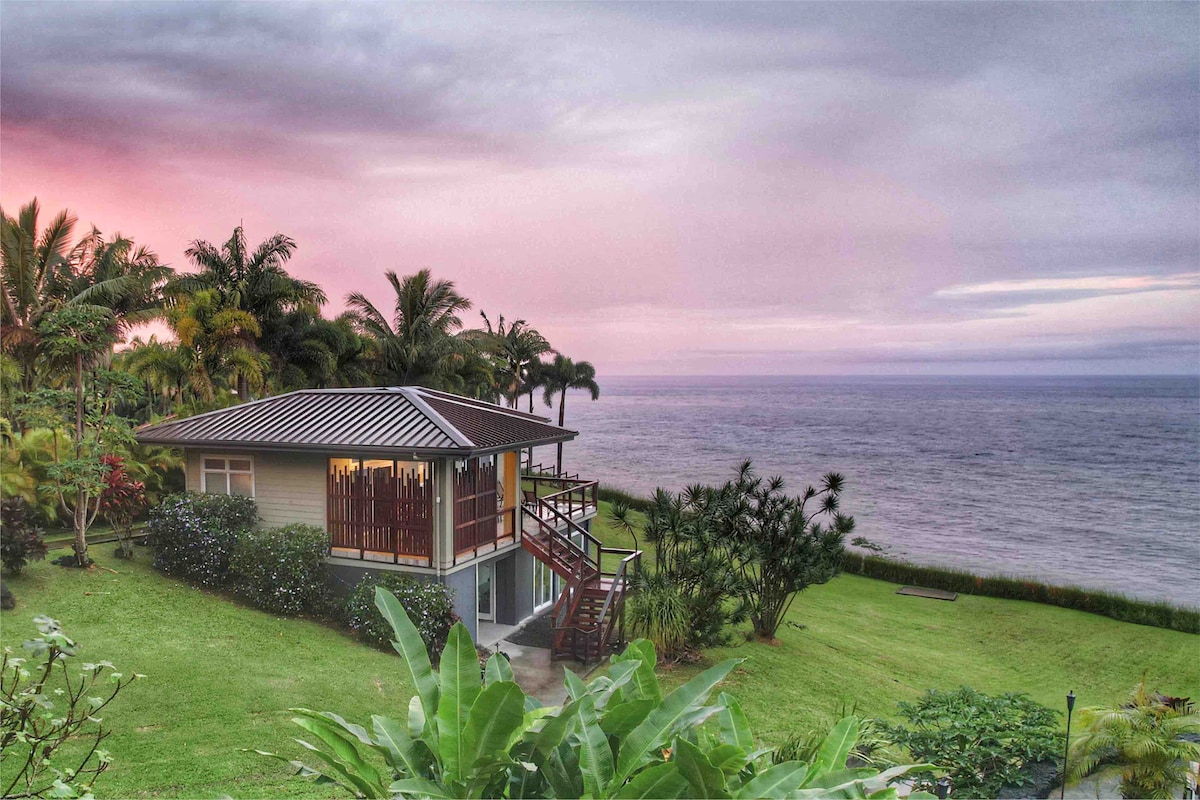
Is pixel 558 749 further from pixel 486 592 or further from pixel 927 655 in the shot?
pixel 927 655

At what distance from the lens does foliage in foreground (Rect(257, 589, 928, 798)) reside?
6.05ft

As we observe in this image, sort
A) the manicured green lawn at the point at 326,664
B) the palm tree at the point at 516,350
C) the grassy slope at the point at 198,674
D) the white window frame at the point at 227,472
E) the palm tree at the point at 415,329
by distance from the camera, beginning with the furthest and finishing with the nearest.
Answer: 1. the palm tree at the point at 516,350
2. the palm tree at the point at 415,329
3. the white window frame at the point at 227,472
4. the manicured green lawn at the point at 326,664
5. the grassy slope at the point at 198,674

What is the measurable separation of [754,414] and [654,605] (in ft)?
350

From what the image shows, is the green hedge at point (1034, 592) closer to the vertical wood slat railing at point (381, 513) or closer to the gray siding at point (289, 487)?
the vertical wood slat railing at point (381, 513)

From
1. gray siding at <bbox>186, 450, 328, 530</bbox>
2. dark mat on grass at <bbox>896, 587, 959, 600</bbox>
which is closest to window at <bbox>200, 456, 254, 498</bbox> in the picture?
gray siding at <bbox>186, 450, 328, 530</bbox>

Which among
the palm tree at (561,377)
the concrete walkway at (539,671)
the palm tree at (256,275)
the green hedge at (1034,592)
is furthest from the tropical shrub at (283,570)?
the palm tree at (561,377)

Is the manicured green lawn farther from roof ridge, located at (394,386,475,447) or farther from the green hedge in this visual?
roof ridge, located at (394,386,475,447)

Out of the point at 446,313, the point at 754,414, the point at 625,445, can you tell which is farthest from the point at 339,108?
the point at 754,414

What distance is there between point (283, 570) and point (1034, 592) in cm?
2230

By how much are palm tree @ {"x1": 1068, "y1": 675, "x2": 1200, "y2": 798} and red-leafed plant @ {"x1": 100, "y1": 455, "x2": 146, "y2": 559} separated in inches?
623

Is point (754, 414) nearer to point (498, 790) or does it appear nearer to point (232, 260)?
point (232, 260)

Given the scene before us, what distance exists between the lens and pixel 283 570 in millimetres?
12656

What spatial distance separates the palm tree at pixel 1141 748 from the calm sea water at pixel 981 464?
1389 centimetres

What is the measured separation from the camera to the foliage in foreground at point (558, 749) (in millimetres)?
1843
